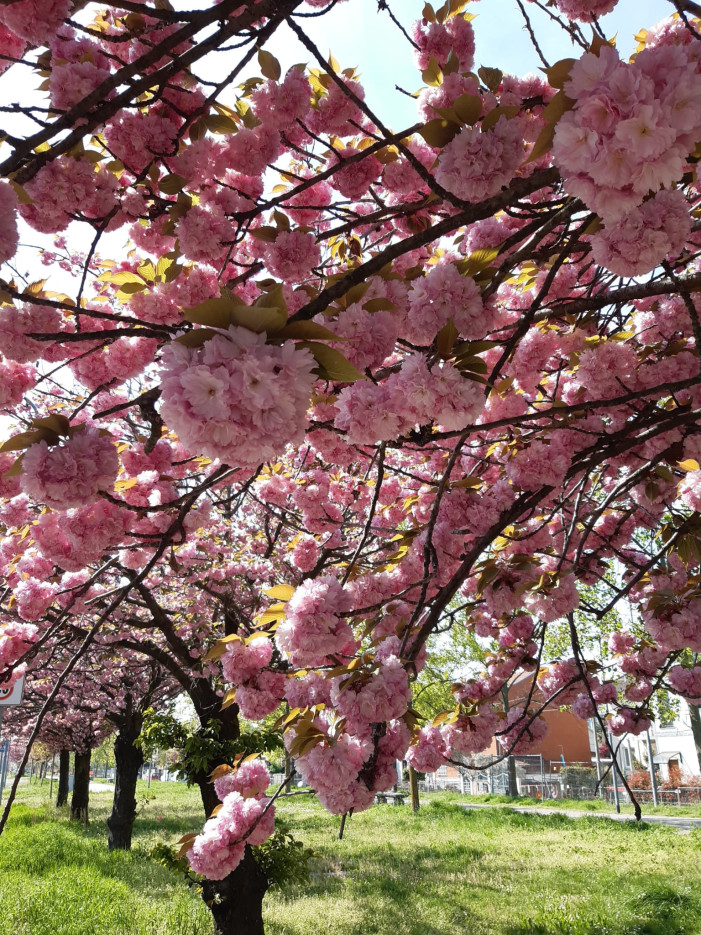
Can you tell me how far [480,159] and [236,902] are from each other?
20.5 feet

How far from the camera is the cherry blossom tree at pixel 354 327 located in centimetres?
92

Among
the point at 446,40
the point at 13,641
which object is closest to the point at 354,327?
the point at 446,40

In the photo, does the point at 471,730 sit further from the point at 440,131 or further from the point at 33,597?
the point at 33,597

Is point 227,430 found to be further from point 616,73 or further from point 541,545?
point 541,545

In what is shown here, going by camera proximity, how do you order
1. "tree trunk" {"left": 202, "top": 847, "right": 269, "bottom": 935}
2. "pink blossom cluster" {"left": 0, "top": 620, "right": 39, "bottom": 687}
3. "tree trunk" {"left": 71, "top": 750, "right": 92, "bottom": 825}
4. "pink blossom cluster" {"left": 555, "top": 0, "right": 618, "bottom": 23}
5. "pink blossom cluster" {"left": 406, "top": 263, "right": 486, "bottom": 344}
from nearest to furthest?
"pink blossom cluster" {"left": 406, "top": 263, "right": 486, "bottom": 344} → "pink blossom cluster" {"left": 555, "top": 0, "right": 618, "bottom": 23} → "pink blossom cluster" {"left": 0, "top": 620, "right": 39, "bottom": 687} → "tree trunk" {"left": 202, "top": 847, "right": 269, "bottom": 935} → "tree trunk" {"left": 71, "top": 750, "right": 92, "bottom": 825}

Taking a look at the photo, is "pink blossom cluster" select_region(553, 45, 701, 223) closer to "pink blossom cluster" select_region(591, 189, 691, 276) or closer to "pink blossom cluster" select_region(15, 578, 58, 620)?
"pink blossom cluster" select_region(591, 189, 691, 276)

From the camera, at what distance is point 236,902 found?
18.0ft

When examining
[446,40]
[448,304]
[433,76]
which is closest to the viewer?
[448,304]

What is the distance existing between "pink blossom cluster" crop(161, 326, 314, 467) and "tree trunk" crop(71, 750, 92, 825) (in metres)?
19.8

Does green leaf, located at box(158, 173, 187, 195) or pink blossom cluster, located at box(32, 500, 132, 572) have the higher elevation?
green leaf, located at box(158, 173, 187, 195)

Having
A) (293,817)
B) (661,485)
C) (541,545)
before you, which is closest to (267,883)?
(541,545)

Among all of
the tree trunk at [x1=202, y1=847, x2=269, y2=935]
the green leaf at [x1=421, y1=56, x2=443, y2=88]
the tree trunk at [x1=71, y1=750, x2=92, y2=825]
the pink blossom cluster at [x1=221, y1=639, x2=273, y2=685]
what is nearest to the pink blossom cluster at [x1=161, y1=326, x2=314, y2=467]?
the pink blossom cluster at [x1=221, y1=639, x2=273, y2=685]

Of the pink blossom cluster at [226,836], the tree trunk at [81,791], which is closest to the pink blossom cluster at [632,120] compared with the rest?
the pink blossom cluster at [226,836]

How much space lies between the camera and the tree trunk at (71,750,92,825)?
57.6ft
